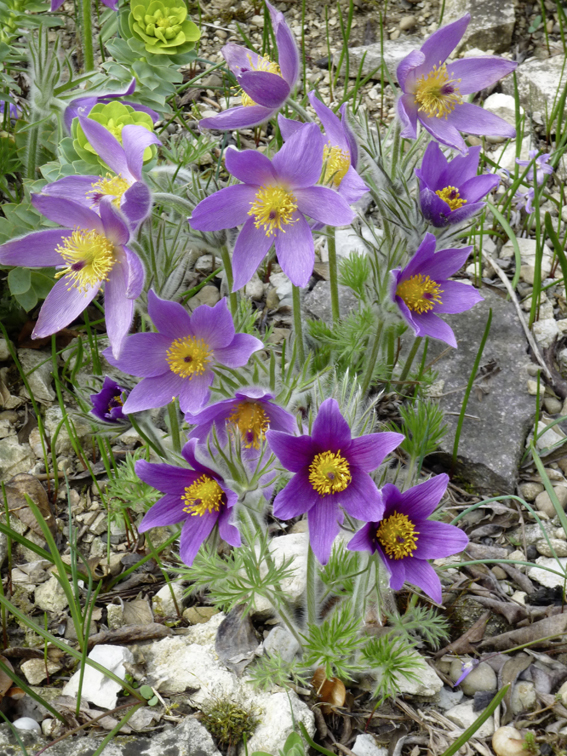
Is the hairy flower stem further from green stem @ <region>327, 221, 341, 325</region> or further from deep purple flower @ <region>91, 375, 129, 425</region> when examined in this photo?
deep purple flower @ <region>91, 375, 129, 425</region>

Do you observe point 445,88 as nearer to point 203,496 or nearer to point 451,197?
point 451,197

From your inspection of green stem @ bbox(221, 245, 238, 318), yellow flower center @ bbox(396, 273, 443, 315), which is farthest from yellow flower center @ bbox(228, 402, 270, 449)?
yellow flower center @ bbox(396, 273, 443, 315)

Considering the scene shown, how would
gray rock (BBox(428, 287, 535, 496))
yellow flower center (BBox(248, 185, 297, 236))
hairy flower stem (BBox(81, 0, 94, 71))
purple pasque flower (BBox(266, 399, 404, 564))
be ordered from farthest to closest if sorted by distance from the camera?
hairy flower stem (BBox(81, 0, 94, 71))
gray rock (BBox(428, 287, 535, 496))
yellow flower center (BBox(248, 185, 297, 236))
purple pasque flower (BBox(266, 399, 404, 564))

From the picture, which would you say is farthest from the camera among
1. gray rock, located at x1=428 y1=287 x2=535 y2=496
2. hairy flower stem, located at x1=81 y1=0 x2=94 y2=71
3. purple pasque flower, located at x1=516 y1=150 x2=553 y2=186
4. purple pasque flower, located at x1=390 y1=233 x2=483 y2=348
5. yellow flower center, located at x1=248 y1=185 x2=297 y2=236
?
purple pasque flower, located at x1=516 y1=150 x2=553 y2=186

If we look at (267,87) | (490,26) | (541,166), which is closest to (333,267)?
(267,87)

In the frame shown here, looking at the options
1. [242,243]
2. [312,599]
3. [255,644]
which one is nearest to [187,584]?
[255,644]

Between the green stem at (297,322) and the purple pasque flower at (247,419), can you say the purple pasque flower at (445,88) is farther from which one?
the purple pasque flower at (247,419)

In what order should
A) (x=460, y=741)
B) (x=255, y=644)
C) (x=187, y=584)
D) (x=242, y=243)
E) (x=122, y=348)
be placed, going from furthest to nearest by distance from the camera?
(x=187, y=584), (x=255, y=644), (x=242, y=243), (x=122, y=348), (x=460, y=741)

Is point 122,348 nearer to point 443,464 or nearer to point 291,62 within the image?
point 291,62
